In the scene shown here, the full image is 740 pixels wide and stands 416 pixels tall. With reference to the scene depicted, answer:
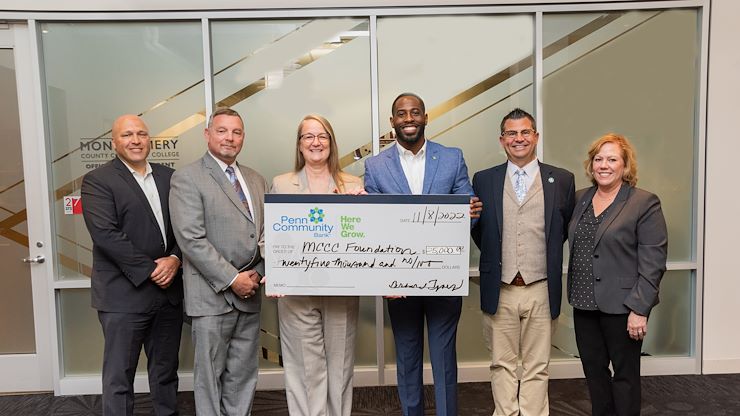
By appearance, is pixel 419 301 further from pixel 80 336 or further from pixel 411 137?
pixel 80 336

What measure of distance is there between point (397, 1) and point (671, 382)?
316 centimetres

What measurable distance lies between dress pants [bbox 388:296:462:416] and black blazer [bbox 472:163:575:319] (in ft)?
0.63

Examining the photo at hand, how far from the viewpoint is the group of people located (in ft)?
7.10

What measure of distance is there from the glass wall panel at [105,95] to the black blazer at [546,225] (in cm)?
200

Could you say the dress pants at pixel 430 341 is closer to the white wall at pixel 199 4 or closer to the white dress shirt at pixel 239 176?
the white dress shirt at pixel 239 176

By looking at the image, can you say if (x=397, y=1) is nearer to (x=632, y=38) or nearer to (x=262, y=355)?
(x=632, y=38)

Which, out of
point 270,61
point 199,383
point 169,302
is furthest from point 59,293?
point 270,61

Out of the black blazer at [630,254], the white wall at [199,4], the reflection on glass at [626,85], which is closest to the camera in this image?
the black blazer at [630,254]

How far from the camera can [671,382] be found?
327 centimetres

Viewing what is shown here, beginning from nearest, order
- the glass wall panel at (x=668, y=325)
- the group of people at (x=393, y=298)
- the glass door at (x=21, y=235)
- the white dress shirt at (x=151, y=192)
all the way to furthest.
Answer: the group of people at (x=393, y=298) < the white dress shirt at (x=151, y=192) < the glass door at (x=21, y=235) < the glass wall panel at (x=668, y=325)

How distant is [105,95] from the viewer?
319cm

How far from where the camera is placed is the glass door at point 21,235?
313 centimetres

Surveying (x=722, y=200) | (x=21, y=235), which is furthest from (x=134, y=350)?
(x=722, y=200)

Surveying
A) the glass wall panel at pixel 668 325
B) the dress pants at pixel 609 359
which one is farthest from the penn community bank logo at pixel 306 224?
the glass wall panel at pixel 668 325
